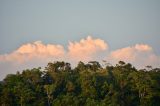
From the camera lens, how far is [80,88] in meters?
49.9

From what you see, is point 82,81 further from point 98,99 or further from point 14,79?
point 14,79

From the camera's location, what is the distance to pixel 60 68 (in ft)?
173

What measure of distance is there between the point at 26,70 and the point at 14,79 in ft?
7.10

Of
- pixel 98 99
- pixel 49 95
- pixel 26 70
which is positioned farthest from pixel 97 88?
pixel 26 70

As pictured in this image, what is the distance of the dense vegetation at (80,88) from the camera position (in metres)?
46.5

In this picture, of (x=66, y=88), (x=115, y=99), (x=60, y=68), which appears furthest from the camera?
(x=60, y=68)

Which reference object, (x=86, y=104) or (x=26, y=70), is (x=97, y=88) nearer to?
(x=86, y=104)

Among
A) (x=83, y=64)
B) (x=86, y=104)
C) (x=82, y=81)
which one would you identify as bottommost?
(x=86, y=104)

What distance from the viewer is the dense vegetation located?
153ft

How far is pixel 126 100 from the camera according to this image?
4853 centimetres

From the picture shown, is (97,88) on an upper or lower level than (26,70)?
lower

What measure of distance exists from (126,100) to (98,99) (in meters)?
4.11

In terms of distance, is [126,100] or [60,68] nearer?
[126,100]

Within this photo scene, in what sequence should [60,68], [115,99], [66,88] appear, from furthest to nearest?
[60,68] < [66,88] < [115,99]
